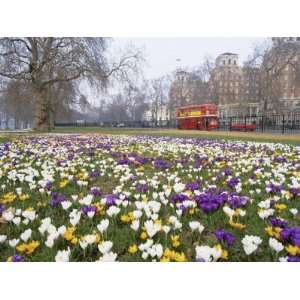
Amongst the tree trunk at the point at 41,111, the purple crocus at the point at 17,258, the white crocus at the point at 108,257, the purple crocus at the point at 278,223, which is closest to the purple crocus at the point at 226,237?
Answer: the purple crocus at the point at 278,223

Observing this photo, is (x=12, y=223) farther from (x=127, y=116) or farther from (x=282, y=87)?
(x=127, y=116)

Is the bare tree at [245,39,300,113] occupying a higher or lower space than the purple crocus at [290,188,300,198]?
higher

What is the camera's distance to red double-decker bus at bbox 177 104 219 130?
32031 mm

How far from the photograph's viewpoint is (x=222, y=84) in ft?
169

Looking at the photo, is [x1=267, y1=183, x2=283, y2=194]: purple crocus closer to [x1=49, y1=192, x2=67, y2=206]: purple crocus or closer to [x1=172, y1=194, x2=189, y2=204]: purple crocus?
[x1=172, y1=194, x2=189, y2=204]: purple crocus

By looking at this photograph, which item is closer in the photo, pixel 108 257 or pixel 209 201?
pixel 108 257

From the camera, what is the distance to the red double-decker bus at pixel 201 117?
32.0 meters

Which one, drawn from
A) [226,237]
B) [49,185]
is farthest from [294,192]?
[49,185]

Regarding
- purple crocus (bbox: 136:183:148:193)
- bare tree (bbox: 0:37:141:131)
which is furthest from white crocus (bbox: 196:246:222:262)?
bare tree (bbox: 0:37:141:131)

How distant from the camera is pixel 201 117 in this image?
33.1 metres

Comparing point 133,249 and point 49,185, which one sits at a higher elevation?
point 49,185

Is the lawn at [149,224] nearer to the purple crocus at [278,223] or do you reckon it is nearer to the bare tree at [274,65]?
the purple crocus at [278,223]

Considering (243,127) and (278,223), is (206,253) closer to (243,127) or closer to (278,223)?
(278,223)

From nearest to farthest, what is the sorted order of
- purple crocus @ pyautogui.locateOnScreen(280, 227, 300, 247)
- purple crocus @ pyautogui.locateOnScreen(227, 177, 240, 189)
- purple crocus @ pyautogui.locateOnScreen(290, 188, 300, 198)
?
purple crocus @ pyautogui.locateOnScreen(280, 227, 300, 247)
purple crocus @ pyautogui.locateOnScreen(290, 188, 300, 198)
purple crocus @ pyautogui.locateOnScreen(227, 177, 240, 189)
